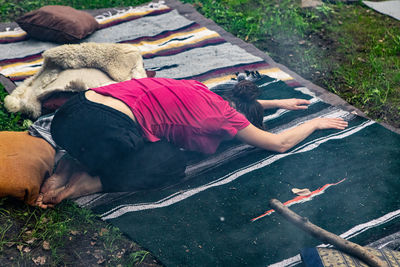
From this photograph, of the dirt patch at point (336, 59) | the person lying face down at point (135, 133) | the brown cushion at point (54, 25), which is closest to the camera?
the person lying face down at point (135, 133)

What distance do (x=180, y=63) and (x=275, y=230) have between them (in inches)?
112

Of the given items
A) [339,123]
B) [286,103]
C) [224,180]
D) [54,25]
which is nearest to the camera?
[224,180]

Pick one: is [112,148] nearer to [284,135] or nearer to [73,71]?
[73,71]

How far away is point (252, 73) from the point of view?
5184 mm

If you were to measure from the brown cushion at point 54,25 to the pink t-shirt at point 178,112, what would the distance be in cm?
244

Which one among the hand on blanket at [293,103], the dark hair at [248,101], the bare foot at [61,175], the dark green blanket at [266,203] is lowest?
the dark green blanket at [266,203]

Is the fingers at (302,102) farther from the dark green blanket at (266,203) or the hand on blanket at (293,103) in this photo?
Answer: the dark green blanket at (266,203)

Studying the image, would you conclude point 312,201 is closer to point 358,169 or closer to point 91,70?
point 358,169

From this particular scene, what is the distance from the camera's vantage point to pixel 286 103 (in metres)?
4.68

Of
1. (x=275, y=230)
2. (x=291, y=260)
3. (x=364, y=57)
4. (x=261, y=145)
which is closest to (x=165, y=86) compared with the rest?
(x=261, y=145)

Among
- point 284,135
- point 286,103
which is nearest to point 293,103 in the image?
point 286,103

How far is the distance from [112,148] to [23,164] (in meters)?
0.70

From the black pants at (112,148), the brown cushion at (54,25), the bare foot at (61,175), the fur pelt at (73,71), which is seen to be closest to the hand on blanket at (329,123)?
the black pants at (112,148)

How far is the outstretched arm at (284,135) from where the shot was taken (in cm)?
377
